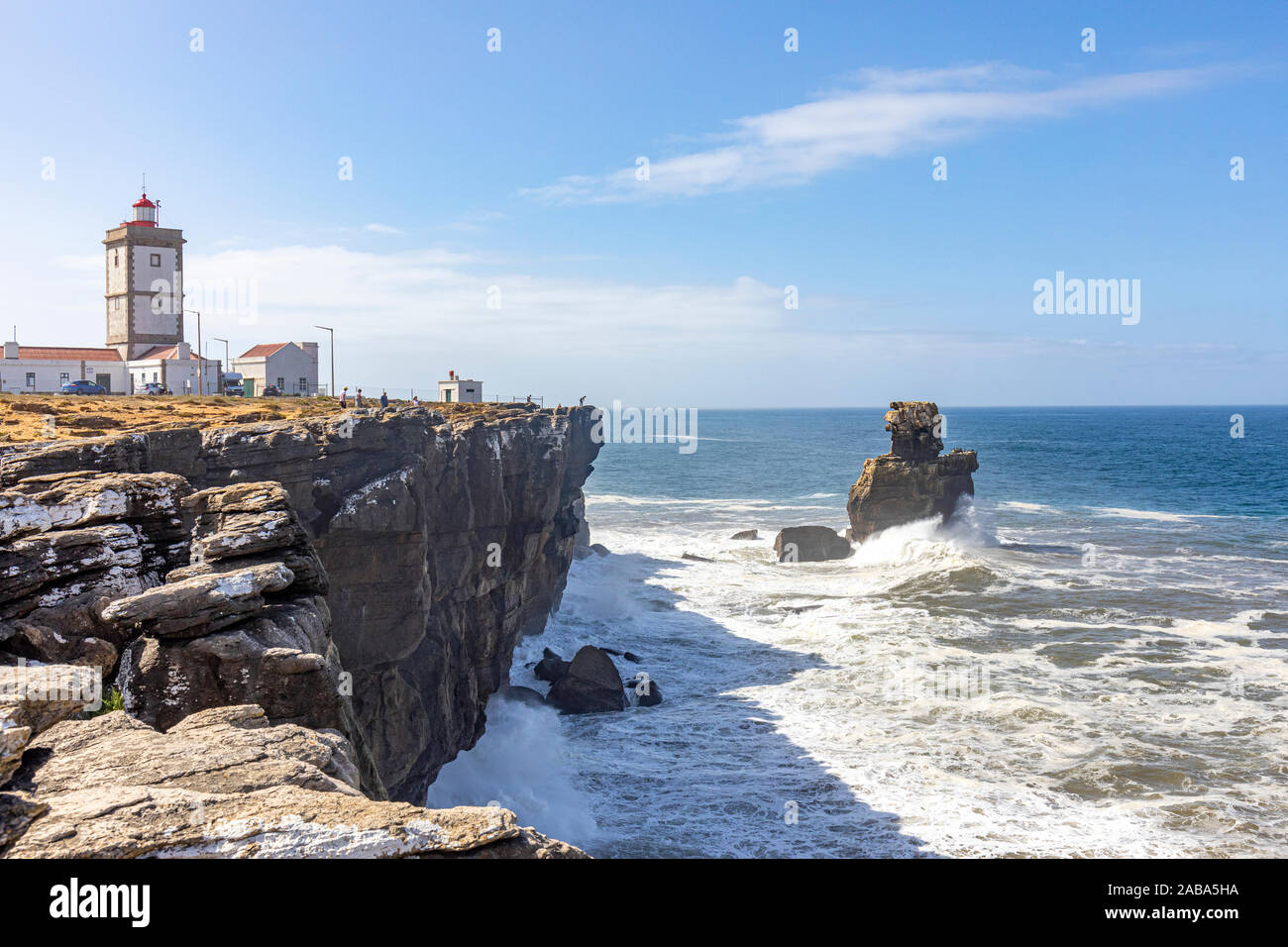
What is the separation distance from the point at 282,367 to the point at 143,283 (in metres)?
13.5

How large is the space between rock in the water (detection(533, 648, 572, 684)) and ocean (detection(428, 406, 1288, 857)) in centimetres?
104

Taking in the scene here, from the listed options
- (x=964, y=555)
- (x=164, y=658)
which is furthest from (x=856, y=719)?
(x=964, y=555)

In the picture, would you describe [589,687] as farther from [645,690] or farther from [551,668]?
[551,668]

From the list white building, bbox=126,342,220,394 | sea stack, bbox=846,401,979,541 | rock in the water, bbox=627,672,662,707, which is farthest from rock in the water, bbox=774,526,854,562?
white building, bbox=126,342,220,394

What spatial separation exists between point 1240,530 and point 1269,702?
44.0m

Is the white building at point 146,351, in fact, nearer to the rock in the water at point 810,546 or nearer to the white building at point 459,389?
the white building at point 459,389

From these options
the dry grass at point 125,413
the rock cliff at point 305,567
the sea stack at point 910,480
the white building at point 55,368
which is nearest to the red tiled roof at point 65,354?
the white building at point 55,368

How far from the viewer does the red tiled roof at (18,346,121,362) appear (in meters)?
60.8

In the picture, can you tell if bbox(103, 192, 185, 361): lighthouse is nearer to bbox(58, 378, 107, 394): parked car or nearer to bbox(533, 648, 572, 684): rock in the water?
bbox(58, 378, 107, 394): parked car

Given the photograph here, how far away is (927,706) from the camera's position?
3073 centimetres

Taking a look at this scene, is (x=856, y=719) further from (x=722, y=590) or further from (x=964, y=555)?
(x=964, y=555)

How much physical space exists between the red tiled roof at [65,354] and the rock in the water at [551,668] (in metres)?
43.8

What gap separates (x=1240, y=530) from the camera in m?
67.7
